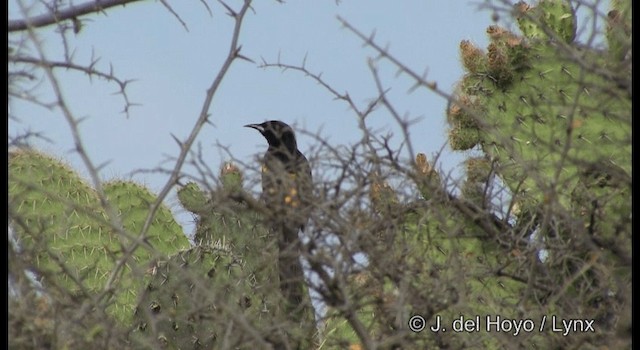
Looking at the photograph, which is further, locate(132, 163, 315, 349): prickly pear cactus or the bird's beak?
the bird's beak

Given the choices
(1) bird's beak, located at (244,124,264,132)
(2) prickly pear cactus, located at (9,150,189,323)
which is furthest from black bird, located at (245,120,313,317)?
(1) bird's beak, located at (244,124,264,132)

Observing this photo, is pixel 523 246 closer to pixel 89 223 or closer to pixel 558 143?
pixel 558 143

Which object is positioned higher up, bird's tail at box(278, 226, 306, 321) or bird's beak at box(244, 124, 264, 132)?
bird's beak at box(244, 124, 264, 132)

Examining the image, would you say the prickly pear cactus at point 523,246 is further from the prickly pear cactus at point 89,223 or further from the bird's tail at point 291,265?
the prickly pear cactus at point 89,223

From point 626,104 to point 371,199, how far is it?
0.76 metres

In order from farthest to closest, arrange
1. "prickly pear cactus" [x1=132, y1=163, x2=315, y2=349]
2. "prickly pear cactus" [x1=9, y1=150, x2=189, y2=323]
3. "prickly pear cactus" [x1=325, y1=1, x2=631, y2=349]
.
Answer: "prickly pear cactus" [x1=9, y1=150, x2=189, y2=323] → "prickly pear cactus" [x1=132, y1=163, x2=315, y2=349] → "prickly pear cactus" [x1=325, y1=1, x2=631, y2=349]

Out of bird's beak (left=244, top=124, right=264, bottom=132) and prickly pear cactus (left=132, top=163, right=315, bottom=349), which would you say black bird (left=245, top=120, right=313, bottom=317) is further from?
bird's beak (left=244, top=124, right=264, bottom=132)

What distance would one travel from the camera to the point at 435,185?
12.3ft

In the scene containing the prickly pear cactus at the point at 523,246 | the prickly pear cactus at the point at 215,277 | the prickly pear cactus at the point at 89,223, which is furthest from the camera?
the prickly pear cactus at the point at 89,223

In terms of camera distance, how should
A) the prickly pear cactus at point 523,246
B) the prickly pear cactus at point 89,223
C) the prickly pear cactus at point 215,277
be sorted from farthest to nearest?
1. the prickly pear cactus at point 89,223
2. the prickly pear cactus at point 215,277
3. the prickly pear cactus at point 523,246

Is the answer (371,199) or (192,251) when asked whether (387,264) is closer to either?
(371,199)

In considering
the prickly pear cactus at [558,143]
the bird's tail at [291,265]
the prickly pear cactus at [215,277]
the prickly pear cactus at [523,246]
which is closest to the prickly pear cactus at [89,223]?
the prickly pear cactus at [215,277]

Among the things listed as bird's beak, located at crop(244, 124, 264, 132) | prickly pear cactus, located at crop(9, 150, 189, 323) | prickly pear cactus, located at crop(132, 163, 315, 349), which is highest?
bird's beak, located at crop(244, 124, 264, 132)

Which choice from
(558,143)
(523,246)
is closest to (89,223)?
(558,143)
